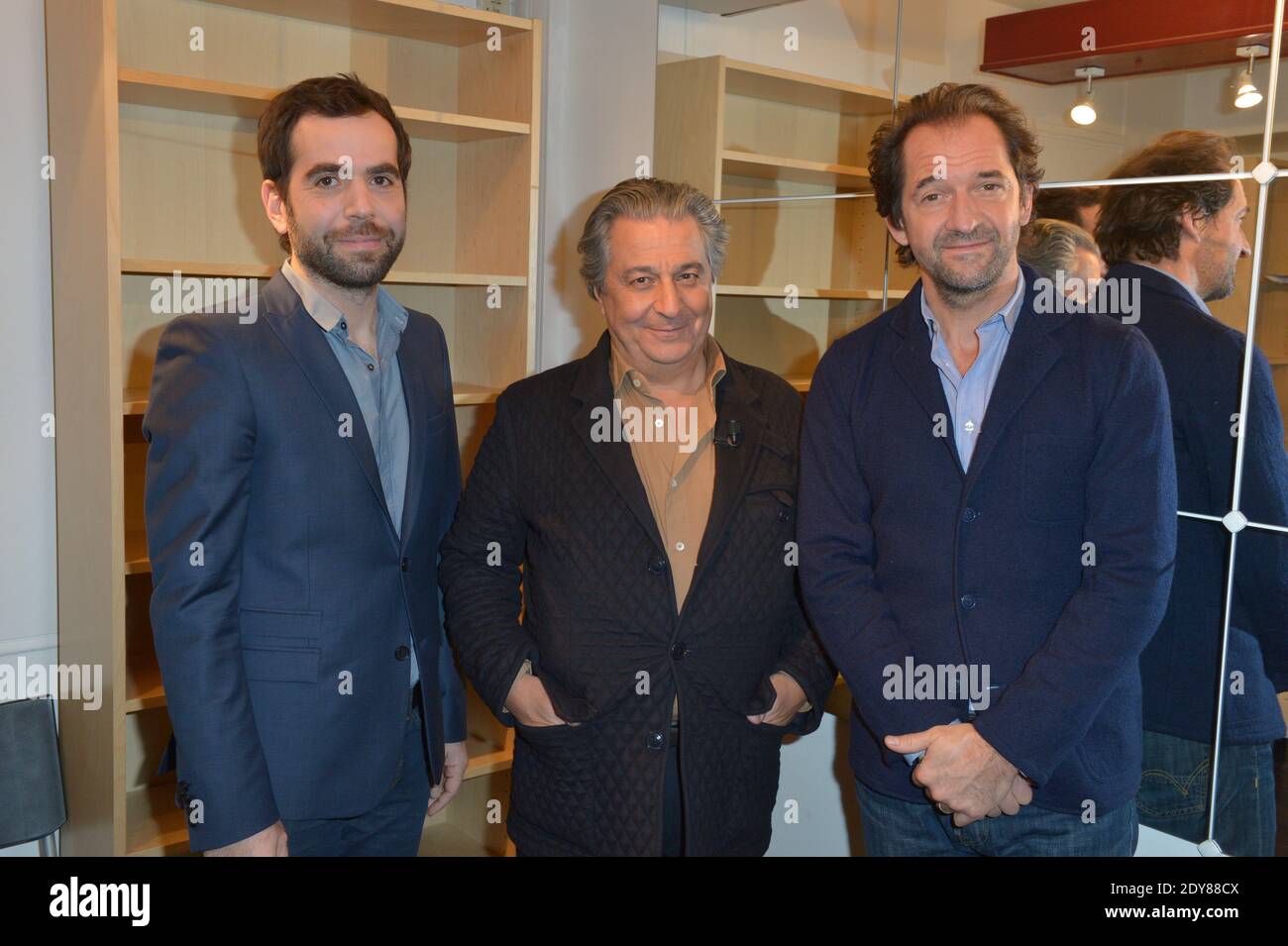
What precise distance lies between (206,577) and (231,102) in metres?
1.48

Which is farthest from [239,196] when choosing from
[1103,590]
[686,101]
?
[1103,590]

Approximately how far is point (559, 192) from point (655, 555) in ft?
6.33

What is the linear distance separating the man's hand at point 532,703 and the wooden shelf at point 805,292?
42.1 inches

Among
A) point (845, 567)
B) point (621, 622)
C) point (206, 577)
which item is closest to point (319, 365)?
point (206, 577)

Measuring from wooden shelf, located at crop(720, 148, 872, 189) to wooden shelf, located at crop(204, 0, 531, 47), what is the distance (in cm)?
69

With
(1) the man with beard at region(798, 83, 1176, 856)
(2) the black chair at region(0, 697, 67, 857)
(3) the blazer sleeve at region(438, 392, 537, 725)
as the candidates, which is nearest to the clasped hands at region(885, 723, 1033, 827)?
(1) the man with beard at region(798, 83, 1176, 856)

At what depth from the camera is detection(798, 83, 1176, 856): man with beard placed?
1537 millimetres

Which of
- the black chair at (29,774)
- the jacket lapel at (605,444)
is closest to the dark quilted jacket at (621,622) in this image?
the jacket lapel at (605,444)

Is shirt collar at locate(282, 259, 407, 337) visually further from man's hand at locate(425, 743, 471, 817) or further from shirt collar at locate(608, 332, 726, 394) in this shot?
man's hand at locate(425, 743, 471, 817)

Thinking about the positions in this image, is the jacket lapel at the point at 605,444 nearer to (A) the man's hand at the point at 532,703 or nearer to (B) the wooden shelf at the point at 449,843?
(A) the man's hand at the point at 532,703

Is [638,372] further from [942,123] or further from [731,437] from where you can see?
[942,123]

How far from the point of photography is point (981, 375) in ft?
5.44

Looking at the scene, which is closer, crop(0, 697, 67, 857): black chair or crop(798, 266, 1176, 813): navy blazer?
crop(798, 266, 1176, 813): navy blazer

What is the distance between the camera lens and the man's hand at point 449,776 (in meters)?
2.07
